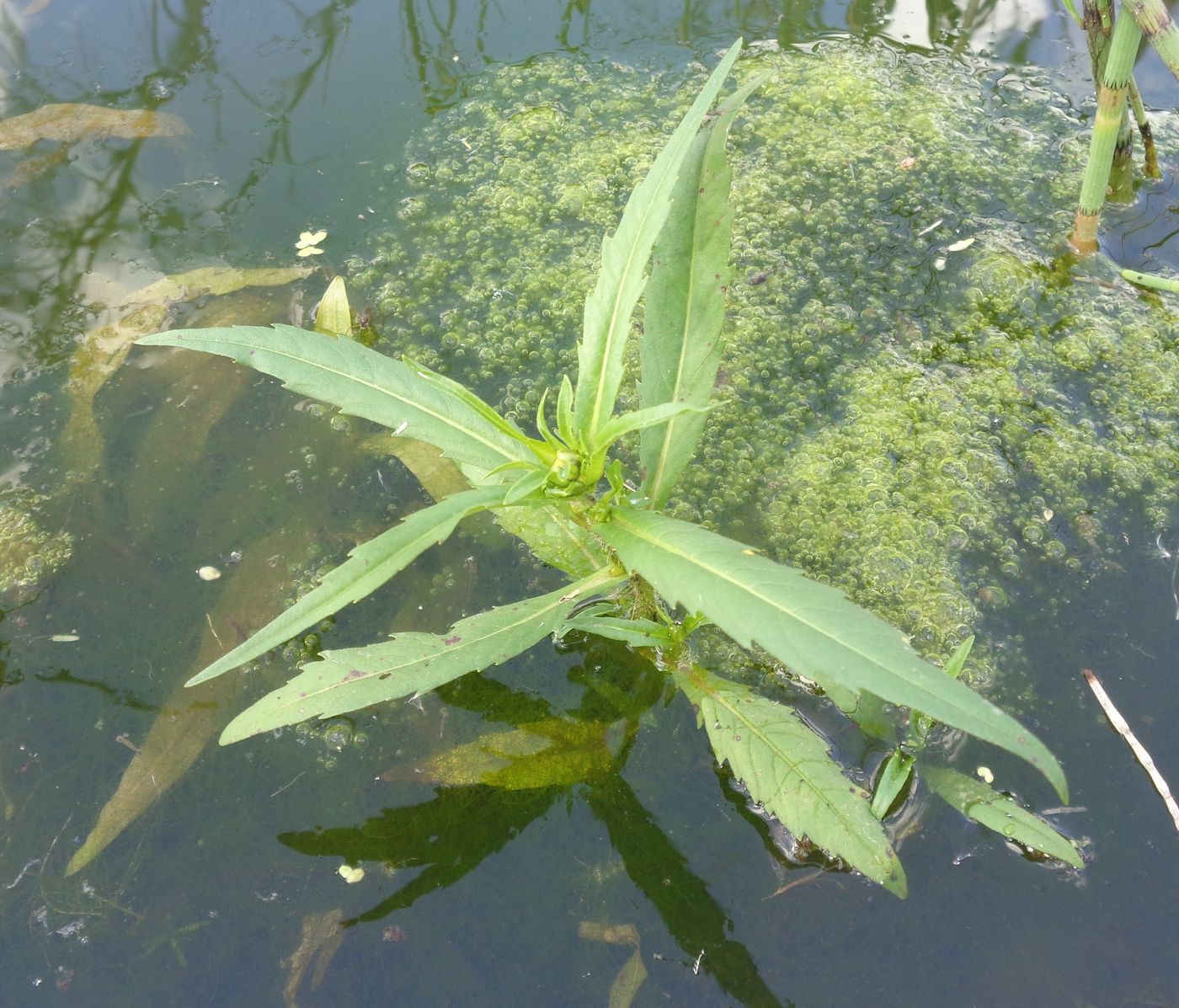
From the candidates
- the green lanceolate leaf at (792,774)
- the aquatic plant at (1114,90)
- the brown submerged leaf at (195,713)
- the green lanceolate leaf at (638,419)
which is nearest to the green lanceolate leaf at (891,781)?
the green lanceolate leaf at (792,774)

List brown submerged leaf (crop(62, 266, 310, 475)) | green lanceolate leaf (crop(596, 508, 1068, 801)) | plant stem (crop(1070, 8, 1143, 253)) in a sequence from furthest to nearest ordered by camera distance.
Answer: brown submerged leaf (crop(62, 266, 310, 475)), plant stem (crop(1070, 8, 1143, 253)), green lanceolate leaf (crop(596, 508, 1068, 801))

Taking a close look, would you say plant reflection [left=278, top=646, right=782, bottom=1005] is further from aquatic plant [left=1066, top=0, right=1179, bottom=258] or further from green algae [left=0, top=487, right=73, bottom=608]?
aquatic plant [left=1066, top=0, right=1179, bottom=258]

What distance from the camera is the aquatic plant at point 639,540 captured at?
1.22m

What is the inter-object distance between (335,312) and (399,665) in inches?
46.7

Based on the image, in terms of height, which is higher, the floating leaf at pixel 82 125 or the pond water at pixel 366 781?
the floating leaf at pixel 82 125

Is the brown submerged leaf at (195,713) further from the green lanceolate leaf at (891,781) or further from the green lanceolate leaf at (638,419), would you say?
the green lanceolate leaf at (891,781)

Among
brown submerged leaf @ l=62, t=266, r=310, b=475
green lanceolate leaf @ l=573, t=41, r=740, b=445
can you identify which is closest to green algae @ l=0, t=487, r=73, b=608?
brown submerged leaf @ l=62, t=266, r=310, b=475

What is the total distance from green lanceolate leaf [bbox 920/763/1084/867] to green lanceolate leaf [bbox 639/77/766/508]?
728mm

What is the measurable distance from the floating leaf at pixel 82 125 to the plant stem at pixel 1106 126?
2.62 metres

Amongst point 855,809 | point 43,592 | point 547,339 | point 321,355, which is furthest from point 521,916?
point 547,339

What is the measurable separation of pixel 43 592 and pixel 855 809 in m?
1.75

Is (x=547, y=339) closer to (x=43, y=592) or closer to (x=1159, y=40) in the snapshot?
Answer: (x=43, y=592)

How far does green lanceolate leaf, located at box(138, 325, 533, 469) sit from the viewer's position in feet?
4.89

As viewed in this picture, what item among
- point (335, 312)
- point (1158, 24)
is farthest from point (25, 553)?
point (1158, 24)
